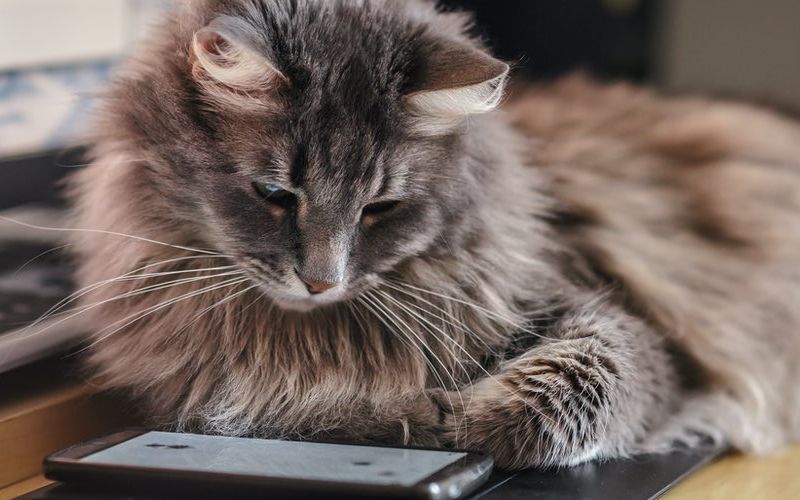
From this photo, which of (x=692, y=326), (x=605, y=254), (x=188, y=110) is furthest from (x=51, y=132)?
(x=692, y=326)

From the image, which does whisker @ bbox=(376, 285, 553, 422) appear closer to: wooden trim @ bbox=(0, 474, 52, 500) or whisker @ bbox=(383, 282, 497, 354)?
whisker @ bbox=(383, 282, 497, 354)

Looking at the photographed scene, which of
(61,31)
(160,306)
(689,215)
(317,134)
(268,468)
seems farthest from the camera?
(61,31)

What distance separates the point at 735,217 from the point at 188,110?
0.98 metres

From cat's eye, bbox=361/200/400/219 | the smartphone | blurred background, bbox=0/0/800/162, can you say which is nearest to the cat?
cat's eye, bbox=361/200/400/219

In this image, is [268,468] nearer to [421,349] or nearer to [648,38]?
[421,349]

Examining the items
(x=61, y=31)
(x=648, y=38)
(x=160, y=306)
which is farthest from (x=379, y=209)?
(x=648, y=38)

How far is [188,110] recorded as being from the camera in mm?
1276

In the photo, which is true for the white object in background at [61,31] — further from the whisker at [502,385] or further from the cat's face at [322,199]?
the whisker at [502,385]

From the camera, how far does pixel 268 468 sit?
110 cm

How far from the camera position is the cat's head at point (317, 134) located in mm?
1217

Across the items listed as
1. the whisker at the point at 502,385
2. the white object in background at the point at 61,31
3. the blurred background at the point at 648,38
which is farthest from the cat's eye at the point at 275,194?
the blurred background at the point at 648,38

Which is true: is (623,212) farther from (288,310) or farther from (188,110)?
(188,110)

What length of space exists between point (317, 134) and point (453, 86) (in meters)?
0.18

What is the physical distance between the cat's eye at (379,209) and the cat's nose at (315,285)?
11 cm
